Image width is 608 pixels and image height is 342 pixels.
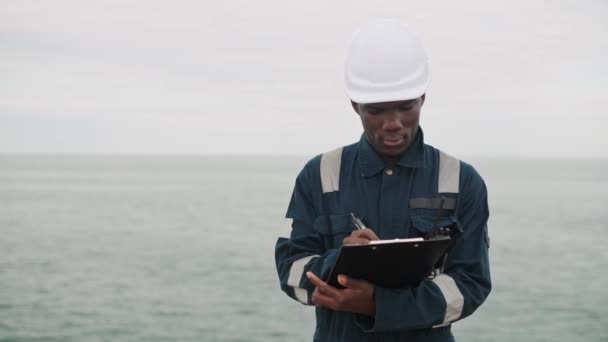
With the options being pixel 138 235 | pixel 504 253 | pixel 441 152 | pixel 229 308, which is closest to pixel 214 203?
pixel 138 235

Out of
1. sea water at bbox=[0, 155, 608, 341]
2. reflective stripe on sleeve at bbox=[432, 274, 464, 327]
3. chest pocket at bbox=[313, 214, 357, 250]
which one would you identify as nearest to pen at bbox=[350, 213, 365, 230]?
chest pocket at bbox=[313, 214, 357, 250]

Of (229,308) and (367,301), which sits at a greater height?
(367,301)

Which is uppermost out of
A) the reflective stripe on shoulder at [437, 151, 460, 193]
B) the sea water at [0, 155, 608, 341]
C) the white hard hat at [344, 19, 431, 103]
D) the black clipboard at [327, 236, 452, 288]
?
the white hard hat at [344, 19, 431, 103]

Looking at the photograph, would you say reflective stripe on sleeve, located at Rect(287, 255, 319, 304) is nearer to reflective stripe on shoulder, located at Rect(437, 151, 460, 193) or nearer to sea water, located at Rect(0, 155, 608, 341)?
reflective stripe on shoulder, located at Rect(437, 151, 460, 193)

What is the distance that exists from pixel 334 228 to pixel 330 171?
8.1 inches

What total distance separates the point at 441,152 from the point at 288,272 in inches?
25.9

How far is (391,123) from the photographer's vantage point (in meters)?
2.37

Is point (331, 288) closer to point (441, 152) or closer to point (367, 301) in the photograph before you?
point (367, 301)

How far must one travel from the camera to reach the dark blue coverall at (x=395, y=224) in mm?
2348

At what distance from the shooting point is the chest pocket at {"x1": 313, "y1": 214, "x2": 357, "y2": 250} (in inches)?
95.2

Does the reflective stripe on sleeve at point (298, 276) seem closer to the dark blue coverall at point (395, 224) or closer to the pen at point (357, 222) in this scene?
the dark blue coverall at point (395, 224)

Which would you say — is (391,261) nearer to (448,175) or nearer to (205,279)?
(448,175)

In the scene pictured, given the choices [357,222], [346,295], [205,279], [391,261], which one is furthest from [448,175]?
[205,279]

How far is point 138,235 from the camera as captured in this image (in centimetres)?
4441
